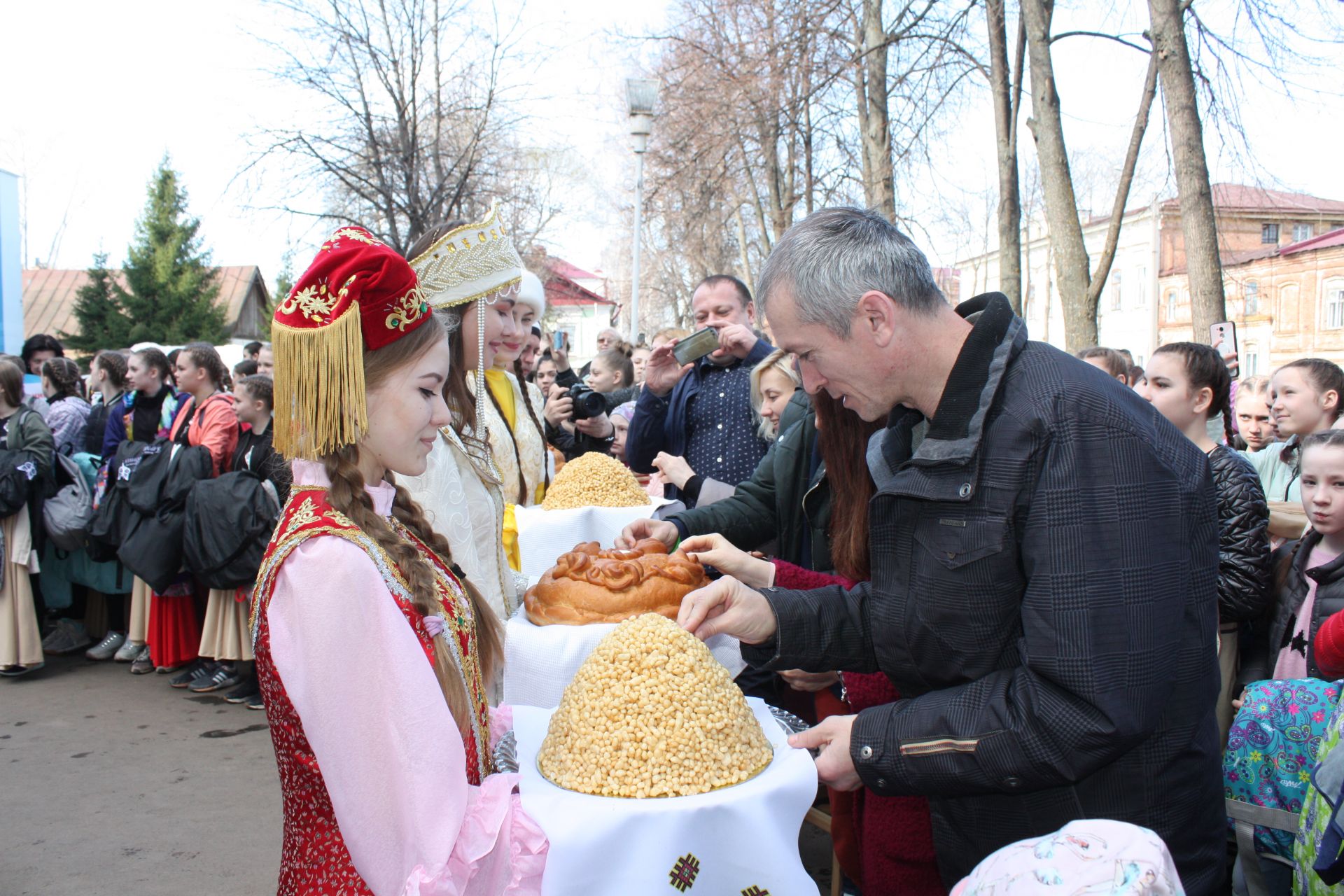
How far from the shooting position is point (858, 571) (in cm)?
270

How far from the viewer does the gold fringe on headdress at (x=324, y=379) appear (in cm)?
183

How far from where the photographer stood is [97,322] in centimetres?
3556

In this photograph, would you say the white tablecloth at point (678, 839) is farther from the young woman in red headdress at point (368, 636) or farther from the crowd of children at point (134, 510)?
the crowd of children at point (134, 510)

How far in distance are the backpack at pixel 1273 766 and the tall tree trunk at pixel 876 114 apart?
39.2 feet

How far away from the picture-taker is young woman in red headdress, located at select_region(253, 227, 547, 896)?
167 cm

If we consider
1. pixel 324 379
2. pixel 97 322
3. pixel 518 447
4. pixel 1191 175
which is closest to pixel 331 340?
pixel 324 379

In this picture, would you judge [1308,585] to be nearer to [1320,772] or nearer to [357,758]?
[1320,772]

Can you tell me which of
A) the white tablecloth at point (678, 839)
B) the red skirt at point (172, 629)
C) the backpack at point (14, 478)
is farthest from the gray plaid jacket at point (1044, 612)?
the backpack at point (14, 478)

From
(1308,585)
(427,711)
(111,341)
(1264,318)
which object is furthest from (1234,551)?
(1264,318)

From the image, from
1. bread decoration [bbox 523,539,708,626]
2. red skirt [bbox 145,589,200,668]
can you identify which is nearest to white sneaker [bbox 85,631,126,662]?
red skirt [bbox 145,589,200,668]

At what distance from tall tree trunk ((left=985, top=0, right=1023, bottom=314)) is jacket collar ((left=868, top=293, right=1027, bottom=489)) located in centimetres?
1064

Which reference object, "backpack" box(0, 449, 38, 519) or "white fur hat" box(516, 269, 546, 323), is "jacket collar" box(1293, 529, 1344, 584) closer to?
"white fur hat" box(516, 269, 546, 323)

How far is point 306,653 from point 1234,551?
384 centimetres

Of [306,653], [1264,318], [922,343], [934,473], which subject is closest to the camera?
[306,653]
